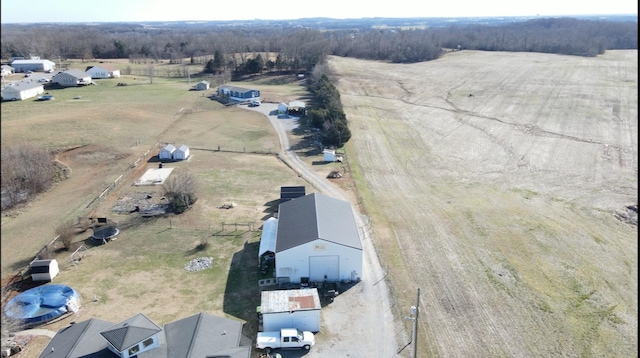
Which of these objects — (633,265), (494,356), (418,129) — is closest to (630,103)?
(418,129)

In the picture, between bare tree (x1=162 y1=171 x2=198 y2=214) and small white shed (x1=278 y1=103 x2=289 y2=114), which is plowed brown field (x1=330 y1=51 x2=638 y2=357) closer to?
small white shed (x1=278 y1=103 x2=289 y2=114)

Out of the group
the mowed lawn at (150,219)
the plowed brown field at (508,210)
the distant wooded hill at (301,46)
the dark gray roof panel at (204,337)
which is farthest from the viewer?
the distant wooded hill at (301,46)

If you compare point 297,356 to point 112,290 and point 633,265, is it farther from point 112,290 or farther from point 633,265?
point 633,265

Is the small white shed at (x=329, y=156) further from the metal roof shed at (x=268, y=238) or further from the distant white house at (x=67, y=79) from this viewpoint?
the distant white house at (x=67, y=79)

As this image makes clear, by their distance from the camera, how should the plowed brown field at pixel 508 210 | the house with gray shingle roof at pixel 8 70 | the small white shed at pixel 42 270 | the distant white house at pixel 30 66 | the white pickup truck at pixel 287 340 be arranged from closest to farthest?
the white pickup truck at pixel 287 340 < the plowed brown field at pixel 508 210 < the small white shed at pixel 42 270 < the house with gray shingle roof at pixel 8 70 < the distant white house at pixel 30 66

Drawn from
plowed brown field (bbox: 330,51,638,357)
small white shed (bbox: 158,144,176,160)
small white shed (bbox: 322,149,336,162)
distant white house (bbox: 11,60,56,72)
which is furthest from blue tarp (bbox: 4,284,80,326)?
distant white house (bbox: 11,60,56,72)

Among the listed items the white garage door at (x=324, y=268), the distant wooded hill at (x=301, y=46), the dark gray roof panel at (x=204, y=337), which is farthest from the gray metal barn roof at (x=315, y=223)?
the distant wooded hill at (x=301, y=46)

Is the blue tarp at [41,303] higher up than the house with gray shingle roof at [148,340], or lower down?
lower down
